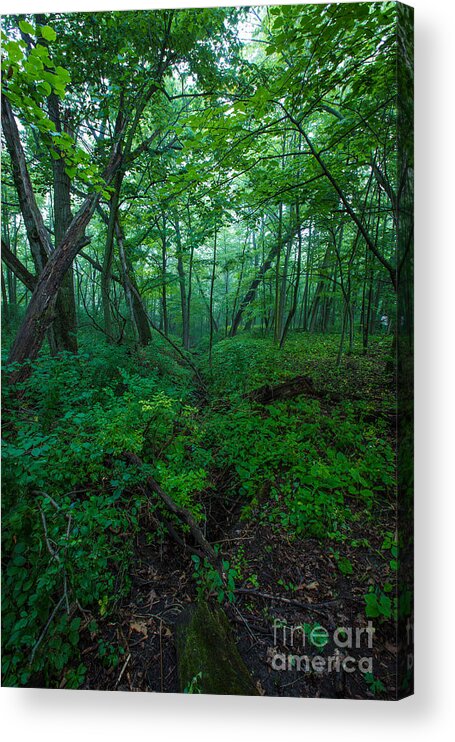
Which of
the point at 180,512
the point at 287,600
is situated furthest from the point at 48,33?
the point at 287,600

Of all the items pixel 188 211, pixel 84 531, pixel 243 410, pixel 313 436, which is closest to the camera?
pixel 84 531

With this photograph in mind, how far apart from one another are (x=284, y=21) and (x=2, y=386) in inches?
117

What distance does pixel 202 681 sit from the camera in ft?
5.60

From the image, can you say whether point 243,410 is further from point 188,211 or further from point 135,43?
point 135,43

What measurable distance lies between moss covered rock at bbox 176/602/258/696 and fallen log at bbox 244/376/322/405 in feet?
4.34

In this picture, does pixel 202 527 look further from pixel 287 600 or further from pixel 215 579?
pixel 287 600

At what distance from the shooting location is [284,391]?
2.19 metres

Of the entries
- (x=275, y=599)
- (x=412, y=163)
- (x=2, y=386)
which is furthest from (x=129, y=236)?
(x=275, y=599)

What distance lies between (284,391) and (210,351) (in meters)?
0.67

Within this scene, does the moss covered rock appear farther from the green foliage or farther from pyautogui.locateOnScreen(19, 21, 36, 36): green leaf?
pyautogui.locateOnScreen(19, 21, 36, 36): green leaf

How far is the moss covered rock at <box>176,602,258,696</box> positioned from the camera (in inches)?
65.2

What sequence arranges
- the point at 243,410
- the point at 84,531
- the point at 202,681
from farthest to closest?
1. the point at 243,410
2. the point at 84,531
3. the point at 202,681

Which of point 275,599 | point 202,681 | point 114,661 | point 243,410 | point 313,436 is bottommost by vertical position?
point 202,681

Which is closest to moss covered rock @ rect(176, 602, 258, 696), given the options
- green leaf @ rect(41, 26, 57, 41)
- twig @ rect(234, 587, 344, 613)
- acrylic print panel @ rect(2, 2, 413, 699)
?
acrylic print panel @ rect(2, 2, 413, 699)
